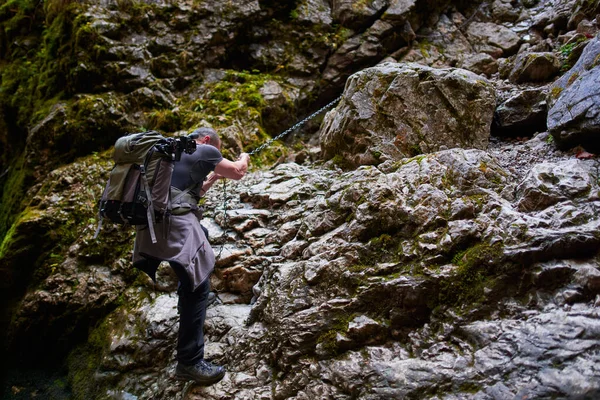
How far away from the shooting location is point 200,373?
4395 millimetres

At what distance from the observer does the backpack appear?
413 cm

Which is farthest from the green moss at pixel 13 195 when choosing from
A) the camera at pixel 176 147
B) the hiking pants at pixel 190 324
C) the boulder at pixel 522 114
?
the boulder at pixel 522 114

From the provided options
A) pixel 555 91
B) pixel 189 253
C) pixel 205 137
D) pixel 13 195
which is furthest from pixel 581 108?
pixel 13 195

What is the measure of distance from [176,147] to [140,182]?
1.82ft

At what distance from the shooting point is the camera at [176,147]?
4.21m

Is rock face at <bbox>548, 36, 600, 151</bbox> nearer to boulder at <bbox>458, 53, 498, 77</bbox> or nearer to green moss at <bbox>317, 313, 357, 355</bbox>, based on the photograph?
green moss at <bbox>317, 313, 357, 355</bbox>

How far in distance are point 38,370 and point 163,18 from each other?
962cm

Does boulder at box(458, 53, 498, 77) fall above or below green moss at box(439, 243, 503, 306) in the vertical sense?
above

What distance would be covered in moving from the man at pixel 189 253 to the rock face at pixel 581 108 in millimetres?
4470

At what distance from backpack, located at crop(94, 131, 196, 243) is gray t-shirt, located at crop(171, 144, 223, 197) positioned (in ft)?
0.79

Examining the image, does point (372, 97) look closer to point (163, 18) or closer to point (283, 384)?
point (283, 384)

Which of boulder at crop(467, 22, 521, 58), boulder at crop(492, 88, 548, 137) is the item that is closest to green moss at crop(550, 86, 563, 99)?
boulder at crop(492, 88, 548, 137)

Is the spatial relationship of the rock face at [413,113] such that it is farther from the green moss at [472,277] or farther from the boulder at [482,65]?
the green moss at [472,277]

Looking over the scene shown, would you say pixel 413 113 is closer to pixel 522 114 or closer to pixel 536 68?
pixel 522 114
